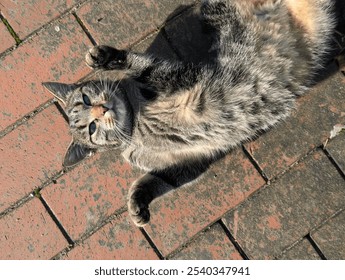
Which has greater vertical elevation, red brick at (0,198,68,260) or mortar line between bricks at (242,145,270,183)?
red brick at (0,198,68,260)

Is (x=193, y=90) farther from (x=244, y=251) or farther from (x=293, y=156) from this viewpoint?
(x=244, y=251)

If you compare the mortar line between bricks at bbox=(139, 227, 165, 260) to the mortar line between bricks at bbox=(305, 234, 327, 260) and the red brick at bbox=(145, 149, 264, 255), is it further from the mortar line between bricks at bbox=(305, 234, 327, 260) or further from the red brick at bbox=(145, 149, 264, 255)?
the mortar line between bricks at bbox=(305, 234, 327, 260)

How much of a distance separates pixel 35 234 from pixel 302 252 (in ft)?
6.91

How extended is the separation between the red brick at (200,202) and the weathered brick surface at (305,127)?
0.65ft

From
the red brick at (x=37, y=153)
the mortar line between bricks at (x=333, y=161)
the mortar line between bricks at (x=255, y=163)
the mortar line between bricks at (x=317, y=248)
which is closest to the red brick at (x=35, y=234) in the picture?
the red brick at (x=37, y=153)

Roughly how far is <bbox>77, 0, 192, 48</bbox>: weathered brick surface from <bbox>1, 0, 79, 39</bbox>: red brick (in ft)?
0.60

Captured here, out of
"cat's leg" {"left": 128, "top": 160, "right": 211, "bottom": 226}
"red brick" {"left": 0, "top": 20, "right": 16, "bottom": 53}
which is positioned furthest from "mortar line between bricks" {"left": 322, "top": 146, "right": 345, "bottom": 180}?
"red brick" {"left": 0, "top": 20, "right": 16, "bottom": 53}

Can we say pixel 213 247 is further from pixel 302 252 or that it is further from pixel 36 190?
pixel 36 190

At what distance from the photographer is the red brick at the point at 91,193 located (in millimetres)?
2963

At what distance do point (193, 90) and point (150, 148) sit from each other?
0.52 metres

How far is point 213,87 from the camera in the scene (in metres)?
2.46

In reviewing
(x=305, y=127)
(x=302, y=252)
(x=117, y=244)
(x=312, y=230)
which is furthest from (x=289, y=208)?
(x=117, y=244)

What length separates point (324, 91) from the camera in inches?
113

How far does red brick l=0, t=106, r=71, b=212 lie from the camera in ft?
9.84
